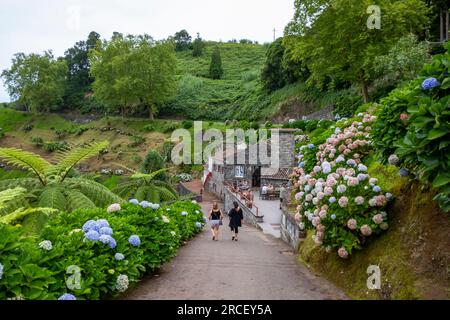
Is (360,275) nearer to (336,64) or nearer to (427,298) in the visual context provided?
(427,298)

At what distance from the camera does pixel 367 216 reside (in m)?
6.86

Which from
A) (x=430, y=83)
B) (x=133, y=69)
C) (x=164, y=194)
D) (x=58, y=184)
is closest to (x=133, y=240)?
(x=58, y=184)

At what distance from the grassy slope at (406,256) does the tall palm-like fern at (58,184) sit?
4.83 metres

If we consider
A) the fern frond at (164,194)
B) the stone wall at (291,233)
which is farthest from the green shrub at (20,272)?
the fern frond at (164,194)

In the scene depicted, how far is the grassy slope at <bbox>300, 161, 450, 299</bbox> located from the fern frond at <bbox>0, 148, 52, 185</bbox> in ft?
19.7

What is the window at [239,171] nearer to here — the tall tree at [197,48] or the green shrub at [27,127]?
the green shrub at [27,127]

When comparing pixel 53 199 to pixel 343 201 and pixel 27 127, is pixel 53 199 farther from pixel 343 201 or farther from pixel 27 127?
pixel 27 127

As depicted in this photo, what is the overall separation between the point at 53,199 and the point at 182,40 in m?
113

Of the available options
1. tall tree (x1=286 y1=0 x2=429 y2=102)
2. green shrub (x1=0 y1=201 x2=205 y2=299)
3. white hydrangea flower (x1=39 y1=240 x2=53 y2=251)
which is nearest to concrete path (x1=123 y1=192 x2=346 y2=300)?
green shrub (x1=0 y1=201 x2=205 y2=299)

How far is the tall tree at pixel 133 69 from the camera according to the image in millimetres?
58250

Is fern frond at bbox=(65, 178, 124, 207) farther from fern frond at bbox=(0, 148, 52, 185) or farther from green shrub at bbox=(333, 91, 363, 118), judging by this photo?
green shrub at bbox=(333, 91, 363, 118)

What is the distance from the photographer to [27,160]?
326 inches

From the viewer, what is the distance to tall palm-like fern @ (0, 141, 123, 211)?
7.94 m
